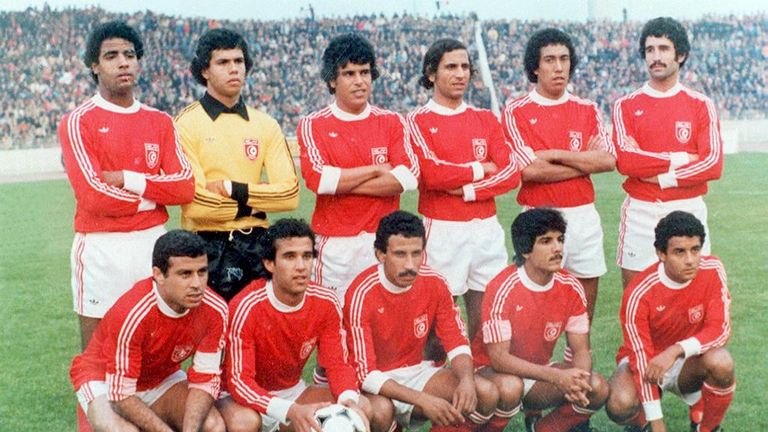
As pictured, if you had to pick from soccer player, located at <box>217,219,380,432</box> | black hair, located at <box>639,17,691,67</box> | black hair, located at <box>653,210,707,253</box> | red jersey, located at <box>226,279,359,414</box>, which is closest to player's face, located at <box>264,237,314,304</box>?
soccer player, located at <box>217,219,380,432</box>

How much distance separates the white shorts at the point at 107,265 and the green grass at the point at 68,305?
40.7 inches

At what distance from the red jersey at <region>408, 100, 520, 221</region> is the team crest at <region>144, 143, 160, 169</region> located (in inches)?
54.2

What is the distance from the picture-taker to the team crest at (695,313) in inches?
175

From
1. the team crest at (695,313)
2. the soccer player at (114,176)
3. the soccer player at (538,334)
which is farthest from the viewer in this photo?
the team crest at (695,313)

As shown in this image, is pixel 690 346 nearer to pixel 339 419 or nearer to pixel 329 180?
pixel 339 419

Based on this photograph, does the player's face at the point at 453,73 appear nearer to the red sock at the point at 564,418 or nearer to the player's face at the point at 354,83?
the player's face at the point at 354,83

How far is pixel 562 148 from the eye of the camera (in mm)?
4984

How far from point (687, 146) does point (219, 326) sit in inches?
109

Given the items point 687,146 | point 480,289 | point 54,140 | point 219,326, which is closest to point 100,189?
point 219,326

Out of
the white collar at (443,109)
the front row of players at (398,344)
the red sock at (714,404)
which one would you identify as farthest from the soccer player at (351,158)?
the red sock at (714,404)

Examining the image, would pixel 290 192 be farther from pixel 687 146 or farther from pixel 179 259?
pixel 687 146

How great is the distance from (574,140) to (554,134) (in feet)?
0.39

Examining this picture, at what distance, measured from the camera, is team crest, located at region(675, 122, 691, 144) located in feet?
16.4

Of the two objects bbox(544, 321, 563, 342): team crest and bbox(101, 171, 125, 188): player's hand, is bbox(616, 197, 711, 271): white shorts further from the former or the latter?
bbox(101, 171, 125, 188): player's hand
